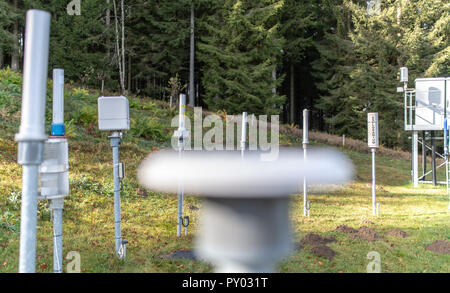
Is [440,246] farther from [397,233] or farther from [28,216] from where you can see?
[28,216]

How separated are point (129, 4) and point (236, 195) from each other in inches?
990

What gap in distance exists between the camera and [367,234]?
6.96m

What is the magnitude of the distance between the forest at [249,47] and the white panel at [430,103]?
7.71 meters

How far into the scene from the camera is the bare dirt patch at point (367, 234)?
681 centimetres

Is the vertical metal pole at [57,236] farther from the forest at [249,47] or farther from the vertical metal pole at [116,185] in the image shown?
the forest at [249,47]

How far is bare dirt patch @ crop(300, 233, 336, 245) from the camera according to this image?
20.7ft

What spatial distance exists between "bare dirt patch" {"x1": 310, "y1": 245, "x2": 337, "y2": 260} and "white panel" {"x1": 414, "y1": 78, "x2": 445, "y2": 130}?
440 inches

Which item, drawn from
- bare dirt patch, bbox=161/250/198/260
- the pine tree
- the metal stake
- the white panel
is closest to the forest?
the pine tree

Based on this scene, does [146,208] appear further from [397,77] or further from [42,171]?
[397,77]

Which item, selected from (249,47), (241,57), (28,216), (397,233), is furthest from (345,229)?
(249,47)

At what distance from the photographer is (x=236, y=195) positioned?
1.16 metres

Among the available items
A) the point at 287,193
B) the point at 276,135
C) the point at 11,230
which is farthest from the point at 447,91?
the point at 287,193

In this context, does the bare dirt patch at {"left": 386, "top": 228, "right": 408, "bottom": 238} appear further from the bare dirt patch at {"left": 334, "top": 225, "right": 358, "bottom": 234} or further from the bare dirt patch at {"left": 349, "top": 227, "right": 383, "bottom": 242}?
the bare dirt patch at {"left": 334, "top": 225, "right": 358, "bottom": 234}

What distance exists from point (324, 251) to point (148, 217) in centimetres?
339
